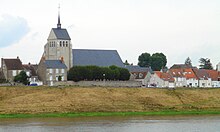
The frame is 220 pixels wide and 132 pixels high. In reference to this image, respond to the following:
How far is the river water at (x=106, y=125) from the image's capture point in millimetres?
45234

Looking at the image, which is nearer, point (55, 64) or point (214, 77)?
point (55, 64)

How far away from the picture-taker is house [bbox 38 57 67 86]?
8850 cm

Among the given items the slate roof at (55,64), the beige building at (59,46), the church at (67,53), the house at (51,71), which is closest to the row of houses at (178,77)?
the church at (67,53)

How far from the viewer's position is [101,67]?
91.4 meters

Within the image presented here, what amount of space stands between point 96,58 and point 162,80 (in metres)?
13.2

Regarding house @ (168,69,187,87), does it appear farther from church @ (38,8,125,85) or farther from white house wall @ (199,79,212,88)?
church @ (38,8,125,85)

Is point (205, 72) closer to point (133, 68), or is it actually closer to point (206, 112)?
point (133, 68)

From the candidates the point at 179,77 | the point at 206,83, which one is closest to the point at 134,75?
the point at 179,77

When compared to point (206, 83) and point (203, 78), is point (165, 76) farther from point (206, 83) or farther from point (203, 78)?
point (206, 83)

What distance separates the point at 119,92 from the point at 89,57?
2876 cm

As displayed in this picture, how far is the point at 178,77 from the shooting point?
10012cm

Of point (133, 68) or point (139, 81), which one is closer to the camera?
point (139, 81)

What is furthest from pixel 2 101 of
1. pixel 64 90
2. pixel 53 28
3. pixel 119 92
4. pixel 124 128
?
pixel 53 28

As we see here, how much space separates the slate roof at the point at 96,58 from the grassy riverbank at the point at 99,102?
25743 mm
